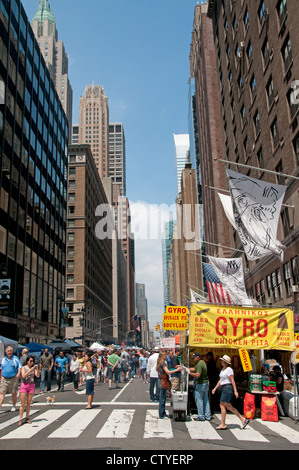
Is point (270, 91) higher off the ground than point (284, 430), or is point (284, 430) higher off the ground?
point (270, 91)

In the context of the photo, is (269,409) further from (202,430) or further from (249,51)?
(249,51)

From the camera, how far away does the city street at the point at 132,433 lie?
823cm

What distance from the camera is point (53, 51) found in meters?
184

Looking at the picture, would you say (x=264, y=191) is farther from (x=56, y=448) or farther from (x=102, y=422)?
(x=56, y=448)

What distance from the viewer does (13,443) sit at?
8586mm

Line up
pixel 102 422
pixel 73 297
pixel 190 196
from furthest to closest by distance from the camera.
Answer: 1. pixel 190 196
2. pixel 73 297
3. pixel 102 422

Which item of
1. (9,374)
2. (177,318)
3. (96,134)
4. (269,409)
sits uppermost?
(96,134)

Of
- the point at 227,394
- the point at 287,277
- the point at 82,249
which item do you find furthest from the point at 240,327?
the point at 82,249

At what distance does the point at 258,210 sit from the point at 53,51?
19283cm

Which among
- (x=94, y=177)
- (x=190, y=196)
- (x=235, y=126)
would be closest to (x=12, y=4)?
(x=235, y=126)

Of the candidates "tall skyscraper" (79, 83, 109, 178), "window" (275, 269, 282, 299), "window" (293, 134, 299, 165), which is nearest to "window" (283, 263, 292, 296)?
"window" (275, 269, 282, 299)

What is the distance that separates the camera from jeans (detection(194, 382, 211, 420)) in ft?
37.7

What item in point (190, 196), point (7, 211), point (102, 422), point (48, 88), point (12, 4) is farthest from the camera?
point (190, 196)
